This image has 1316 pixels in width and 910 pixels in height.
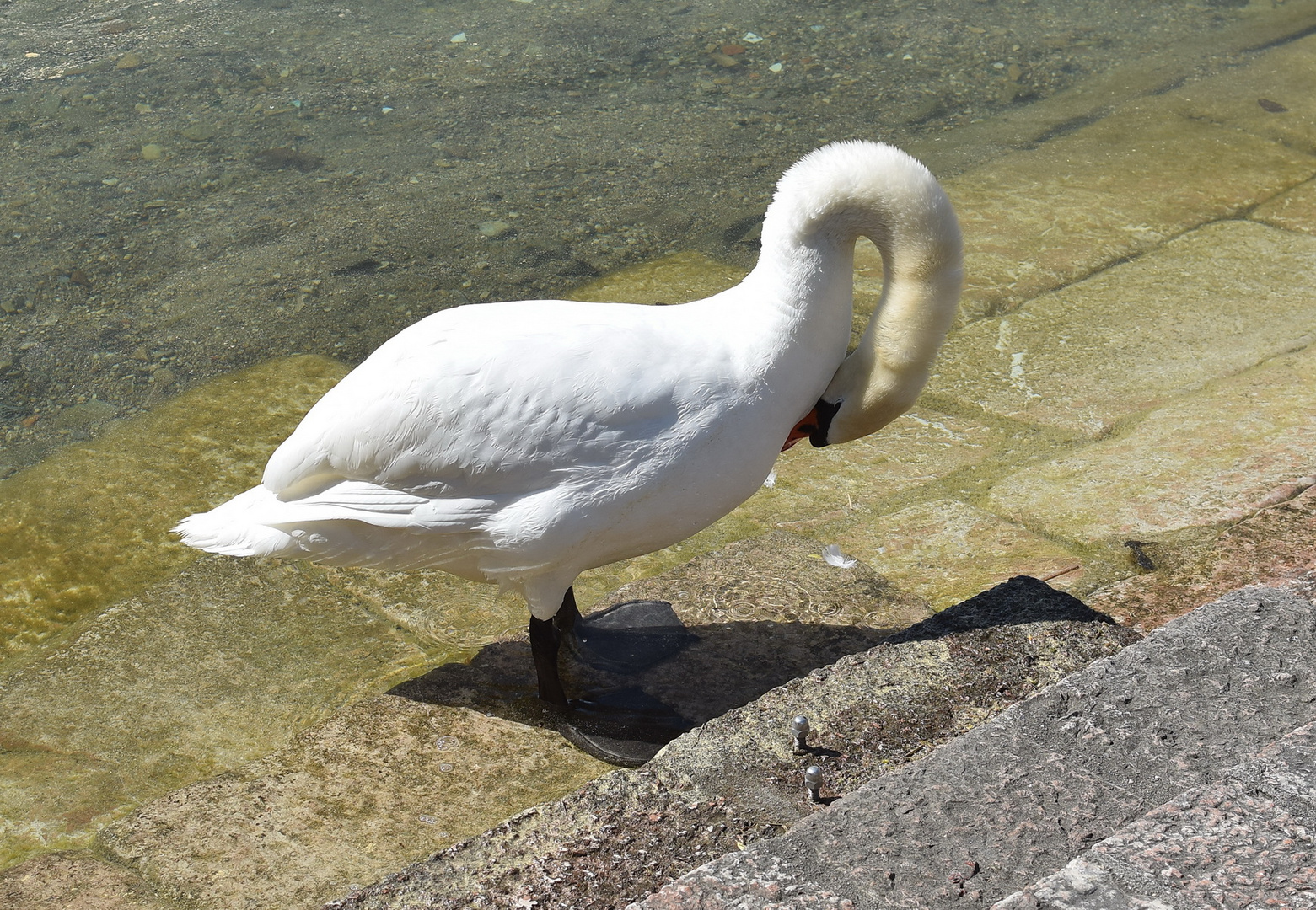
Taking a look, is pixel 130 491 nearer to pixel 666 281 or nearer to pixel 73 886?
pixel 73 886

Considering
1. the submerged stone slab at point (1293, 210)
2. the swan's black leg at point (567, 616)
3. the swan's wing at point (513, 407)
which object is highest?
the swan's wing at point (513, 407)

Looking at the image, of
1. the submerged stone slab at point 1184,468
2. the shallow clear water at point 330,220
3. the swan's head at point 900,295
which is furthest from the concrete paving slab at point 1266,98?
the swan's head at point 900,295

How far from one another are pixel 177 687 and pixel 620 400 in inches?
62.5

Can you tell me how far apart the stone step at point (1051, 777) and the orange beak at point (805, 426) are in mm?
1054

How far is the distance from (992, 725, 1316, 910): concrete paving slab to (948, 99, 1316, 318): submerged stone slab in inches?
147

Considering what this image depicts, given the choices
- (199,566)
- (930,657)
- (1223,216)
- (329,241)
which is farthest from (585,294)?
(930,657)

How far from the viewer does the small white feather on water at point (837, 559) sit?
3627 mm

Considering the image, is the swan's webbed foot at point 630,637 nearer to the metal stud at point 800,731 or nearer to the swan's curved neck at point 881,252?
the swan's curved neck at point 881,252

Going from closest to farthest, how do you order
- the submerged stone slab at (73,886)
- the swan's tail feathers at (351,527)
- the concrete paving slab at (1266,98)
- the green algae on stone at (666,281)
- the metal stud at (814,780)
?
the metal stud at (814,780), the submerged stone slab at (73,886), the swan's tail feathers at (351,527), the green algae on stone at (666,281), the concrete paving slab at (1266,98)

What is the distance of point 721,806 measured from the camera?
2188mm

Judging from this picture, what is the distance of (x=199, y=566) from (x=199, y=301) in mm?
2300

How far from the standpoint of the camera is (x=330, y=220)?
6.67 metres

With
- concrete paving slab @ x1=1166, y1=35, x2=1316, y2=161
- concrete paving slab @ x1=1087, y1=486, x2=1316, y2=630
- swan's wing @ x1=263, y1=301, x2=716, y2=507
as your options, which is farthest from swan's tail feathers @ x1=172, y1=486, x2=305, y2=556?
concrete paving slab @ x1=1166, y1=35, x2=1316, y2=161

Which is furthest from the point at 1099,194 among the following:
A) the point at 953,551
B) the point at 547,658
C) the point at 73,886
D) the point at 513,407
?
the point at 73,886
